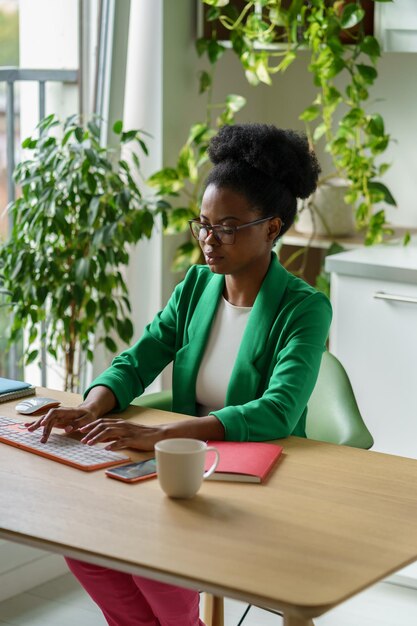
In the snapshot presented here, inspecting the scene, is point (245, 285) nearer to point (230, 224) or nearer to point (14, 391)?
point (230, 224)

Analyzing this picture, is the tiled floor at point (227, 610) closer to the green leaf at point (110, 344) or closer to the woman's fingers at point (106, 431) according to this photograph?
the green leaf at point (110, 344)

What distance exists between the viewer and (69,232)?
3.25 metres

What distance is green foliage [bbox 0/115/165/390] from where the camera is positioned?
3189mm

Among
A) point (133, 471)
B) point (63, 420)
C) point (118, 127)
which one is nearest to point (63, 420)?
point (63, 420)

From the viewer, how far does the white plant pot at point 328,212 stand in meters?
3.63

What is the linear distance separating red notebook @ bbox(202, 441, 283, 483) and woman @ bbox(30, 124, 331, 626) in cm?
5

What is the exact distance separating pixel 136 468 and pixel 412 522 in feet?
1.53

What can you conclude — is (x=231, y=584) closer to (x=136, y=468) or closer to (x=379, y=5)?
(x=136, y=468)

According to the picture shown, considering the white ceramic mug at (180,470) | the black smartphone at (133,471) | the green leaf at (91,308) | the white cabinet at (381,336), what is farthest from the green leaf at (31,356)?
the white ceramic mug at (180,470)

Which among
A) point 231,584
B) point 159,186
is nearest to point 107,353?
point 159,186

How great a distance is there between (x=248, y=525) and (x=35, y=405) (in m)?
0.71

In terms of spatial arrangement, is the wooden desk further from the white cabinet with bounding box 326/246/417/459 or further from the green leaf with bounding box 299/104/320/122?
the green leaf with bounding box 299/104/320/122

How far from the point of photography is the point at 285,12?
134 inches

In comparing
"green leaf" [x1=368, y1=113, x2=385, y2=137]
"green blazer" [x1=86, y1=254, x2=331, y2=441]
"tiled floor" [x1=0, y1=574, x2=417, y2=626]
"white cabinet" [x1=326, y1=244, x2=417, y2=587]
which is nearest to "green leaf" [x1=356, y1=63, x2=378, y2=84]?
"green leaf" [x1=368, y1=113, x2=385, y2=137]
